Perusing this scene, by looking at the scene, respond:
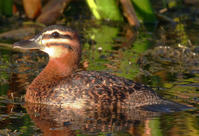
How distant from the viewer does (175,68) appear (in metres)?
11.5

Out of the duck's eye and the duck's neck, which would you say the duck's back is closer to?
the duck's neck

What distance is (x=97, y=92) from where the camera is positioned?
830cm

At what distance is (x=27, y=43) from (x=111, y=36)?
6355 millimetres

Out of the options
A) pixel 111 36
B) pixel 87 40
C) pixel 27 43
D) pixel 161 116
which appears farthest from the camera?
pixel 111 36

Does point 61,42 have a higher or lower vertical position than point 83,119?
higher

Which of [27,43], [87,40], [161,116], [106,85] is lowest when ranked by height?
[161,116]

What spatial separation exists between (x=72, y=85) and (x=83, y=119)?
0.82 metres

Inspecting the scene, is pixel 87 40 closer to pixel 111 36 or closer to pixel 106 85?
pixel 111 36

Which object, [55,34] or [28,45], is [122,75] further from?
[28,45]

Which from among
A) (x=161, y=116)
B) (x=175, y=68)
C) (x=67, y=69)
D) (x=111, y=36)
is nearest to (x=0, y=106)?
(x=67, y=69)

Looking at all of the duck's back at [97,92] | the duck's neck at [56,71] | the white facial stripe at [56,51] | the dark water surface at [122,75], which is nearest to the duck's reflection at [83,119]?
the dark water surface at [122,75]

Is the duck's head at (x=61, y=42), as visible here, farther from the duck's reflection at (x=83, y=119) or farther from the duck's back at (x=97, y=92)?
the duck's reflection at (x=83, y=119)

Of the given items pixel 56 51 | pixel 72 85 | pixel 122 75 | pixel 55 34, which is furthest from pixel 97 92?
pixel 122 75

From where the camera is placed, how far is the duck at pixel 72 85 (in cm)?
830
